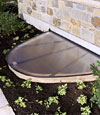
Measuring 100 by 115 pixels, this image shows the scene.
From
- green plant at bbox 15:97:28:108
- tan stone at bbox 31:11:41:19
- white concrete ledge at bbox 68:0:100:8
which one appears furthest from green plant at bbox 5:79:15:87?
tan stone at bbox 31:11:41:19

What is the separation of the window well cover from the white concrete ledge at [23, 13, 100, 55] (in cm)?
9

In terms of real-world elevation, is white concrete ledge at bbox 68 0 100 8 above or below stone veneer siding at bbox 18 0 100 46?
above

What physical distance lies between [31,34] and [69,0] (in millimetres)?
1553

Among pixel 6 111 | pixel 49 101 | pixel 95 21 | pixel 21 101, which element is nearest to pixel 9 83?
pixel 21 101

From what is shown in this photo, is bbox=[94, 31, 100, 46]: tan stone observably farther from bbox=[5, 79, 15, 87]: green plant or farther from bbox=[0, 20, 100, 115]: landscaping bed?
bbox=[5, 79, 15, 87]: green plant

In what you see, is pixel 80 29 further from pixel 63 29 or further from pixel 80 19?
pixel 63 29

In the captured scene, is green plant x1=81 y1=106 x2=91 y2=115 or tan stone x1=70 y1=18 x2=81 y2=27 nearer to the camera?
green plant x1=81 y1=106 x2=91 y2=115

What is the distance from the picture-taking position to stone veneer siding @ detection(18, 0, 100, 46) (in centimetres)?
335

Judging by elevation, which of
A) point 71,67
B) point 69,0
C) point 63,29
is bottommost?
point 71,67

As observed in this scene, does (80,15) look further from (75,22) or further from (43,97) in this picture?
(43,97)

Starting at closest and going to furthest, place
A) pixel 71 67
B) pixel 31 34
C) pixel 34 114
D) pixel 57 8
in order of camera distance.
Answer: pixel 34 114, pixel 71 67, pixel 57 8, pixel 31 34

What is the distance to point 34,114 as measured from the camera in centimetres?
250

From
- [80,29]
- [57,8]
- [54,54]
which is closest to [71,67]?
[54,54]

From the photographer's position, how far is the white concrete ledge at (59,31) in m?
3.63
